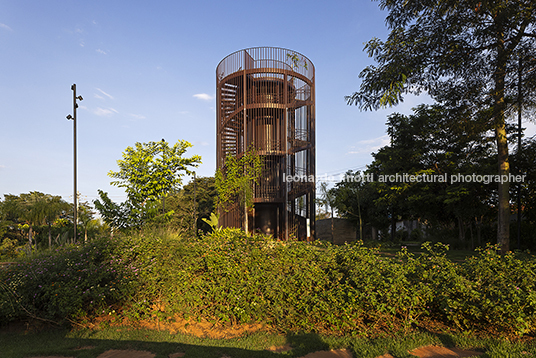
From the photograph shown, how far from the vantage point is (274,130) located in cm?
2259

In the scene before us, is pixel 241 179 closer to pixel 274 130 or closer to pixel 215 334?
pixel 274 130

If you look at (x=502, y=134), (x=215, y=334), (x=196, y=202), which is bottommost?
(x=215, y=334)

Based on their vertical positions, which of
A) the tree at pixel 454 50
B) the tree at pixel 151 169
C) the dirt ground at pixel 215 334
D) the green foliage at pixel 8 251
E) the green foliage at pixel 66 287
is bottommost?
the green foliage at pixel 8 251

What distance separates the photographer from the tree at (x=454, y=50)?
10250 millimetres

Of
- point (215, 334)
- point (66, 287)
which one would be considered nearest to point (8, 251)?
point (66, 287)

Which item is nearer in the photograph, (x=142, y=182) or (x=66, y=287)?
(x=66, y=287)

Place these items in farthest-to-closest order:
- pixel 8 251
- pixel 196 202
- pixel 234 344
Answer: pixel 196 202
pixel 8 251
pixel 234 344

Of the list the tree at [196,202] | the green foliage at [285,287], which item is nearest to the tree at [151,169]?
the green foliage at [285,287]

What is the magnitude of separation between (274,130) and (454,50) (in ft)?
42.9

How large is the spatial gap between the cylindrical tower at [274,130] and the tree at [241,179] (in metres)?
0.78

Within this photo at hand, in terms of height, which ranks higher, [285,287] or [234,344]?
[285,287]

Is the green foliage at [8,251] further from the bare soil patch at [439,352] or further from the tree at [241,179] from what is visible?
the bare soil patch at [439,352]

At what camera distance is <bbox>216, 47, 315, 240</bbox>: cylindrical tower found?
21953 millimetres

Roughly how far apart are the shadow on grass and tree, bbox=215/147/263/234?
589 inches
